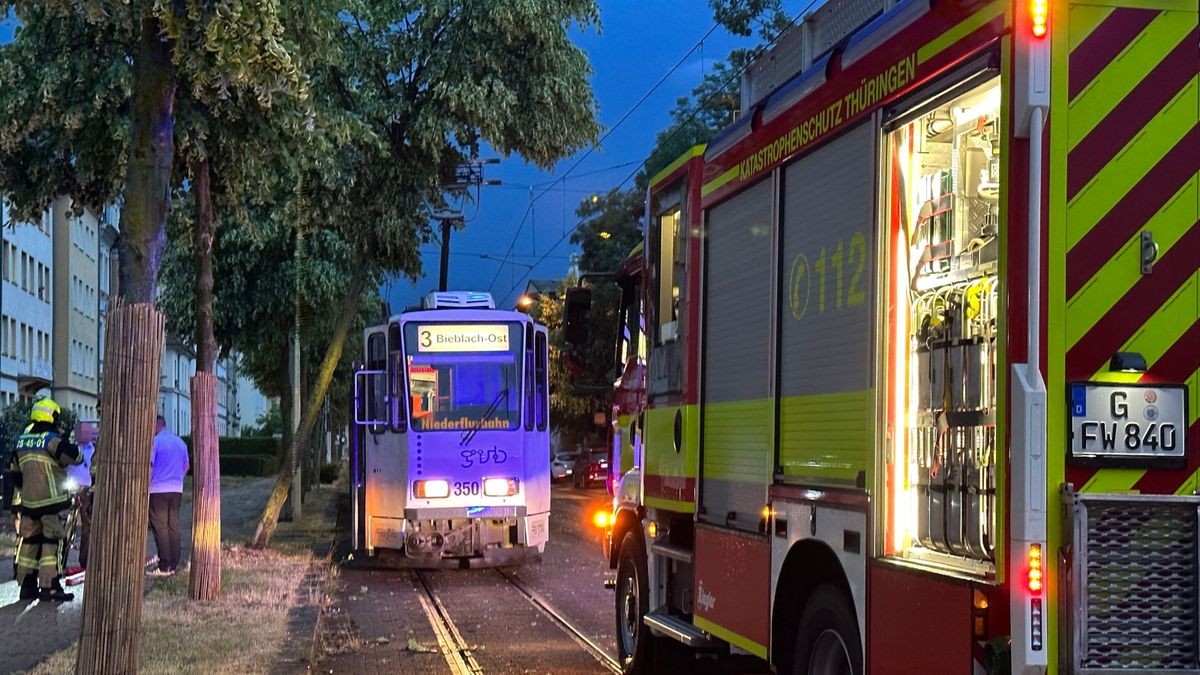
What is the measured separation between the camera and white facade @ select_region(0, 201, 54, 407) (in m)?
48.0

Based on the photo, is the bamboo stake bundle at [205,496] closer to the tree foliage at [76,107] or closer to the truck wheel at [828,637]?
the tree foliage at [76,107]

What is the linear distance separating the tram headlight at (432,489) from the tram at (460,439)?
0.04 ft

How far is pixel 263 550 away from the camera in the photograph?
20.6m

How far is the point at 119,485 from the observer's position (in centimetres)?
719

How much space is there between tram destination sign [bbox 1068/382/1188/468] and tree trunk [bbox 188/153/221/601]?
983 centimetres

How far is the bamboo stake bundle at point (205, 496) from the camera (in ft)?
45.5

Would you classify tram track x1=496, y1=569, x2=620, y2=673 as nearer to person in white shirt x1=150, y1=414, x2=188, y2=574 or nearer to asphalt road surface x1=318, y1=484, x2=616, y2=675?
asphalt road surface x1=318, y1=484, x2=616, y2=675

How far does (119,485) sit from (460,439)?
11.5m

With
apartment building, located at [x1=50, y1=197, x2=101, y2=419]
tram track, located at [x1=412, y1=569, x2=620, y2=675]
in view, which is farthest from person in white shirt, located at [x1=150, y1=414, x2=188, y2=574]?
apartment building, located at [x1=50, y1=197, x2=101, y2=419]

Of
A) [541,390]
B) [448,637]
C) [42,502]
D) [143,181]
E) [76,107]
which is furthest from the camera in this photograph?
[541,390]

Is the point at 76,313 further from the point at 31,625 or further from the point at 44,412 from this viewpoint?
the point at 31,625

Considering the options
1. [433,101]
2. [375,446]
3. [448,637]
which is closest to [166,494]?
[375,446]

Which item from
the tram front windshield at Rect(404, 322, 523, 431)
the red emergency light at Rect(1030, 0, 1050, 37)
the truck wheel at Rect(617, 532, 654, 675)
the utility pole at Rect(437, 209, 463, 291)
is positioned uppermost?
the utility pole at Rect(437, 209, 463, 291)

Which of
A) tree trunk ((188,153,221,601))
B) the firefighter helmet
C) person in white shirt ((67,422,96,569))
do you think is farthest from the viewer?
person in white shirt ((67,422,96,569))
